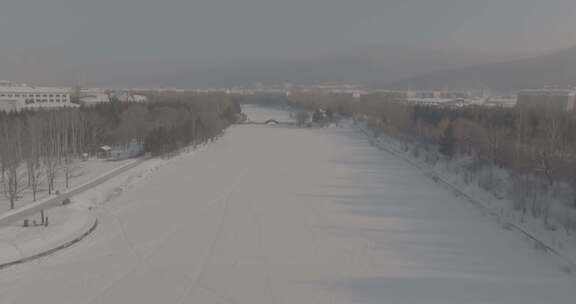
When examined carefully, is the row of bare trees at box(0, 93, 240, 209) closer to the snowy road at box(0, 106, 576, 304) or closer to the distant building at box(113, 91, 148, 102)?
the snowy road at box(0, 106, 576, 304)

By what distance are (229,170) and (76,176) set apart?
7.49m

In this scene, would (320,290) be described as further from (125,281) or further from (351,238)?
(125,281)

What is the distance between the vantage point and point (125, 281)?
933 cm

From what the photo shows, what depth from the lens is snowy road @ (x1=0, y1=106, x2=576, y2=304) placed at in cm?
885

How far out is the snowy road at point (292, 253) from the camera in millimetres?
8852

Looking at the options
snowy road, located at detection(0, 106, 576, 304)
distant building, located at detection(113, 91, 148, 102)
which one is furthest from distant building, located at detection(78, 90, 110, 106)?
Result: snowy road, located at detection(0, 106, 576, 304)

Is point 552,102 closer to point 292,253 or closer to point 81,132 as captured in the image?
point 292,253

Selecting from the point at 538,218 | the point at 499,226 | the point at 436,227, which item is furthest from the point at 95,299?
the point at 538,218

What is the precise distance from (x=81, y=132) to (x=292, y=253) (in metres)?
22.6

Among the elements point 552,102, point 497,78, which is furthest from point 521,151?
point 497,78

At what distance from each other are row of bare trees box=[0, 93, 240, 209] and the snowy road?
5.42 m

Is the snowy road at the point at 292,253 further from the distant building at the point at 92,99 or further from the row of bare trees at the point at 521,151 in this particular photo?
the distant building at the point at 92,99

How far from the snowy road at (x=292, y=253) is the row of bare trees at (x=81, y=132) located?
213 inches

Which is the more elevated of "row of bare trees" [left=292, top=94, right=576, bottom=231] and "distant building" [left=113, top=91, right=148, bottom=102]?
"distant building" [left=113, top=91, right=148, bottom=102]
